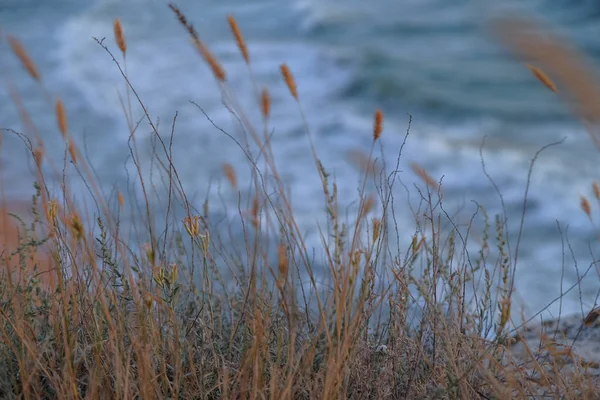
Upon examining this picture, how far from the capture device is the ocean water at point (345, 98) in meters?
7.64

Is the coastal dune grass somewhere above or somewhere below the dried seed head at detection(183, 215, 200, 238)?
below

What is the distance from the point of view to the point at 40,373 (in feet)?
6.82

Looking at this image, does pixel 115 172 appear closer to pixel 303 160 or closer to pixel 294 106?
pixel 303 160

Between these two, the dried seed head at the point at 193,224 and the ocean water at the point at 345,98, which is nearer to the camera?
the dried seed head at the point at 193,224

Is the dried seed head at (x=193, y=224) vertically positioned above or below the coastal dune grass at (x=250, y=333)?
above

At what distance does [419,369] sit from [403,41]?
38.7 feet

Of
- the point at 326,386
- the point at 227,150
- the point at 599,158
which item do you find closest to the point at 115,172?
the point at 227,150

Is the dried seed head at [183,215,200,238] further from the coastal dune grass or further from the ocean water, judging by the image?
the ocean water

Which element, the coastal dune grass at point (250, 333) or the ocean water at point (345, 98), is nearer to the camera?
the coastal dune grass at point (250, 333)

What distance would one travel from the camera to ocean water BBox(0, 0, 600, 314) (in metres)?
7.64

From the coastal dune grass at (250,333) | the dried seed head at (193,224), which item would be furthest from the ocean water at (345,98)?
the dried seed head at (193,224)

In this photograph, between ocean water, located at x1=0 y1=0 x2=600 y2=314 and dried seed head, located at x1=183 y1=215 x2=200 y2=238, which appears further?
ocean water, located at x1=0 y1=0 x2=600 y2=314

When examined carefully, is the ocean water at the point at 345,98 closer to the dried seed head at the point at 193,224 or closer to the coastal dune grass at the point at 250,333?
the coastal dune grass at the point at 250,333

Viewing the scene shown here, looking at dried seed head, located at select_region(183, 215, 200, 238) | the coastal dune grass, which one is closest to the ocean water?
the coastal dune grass
